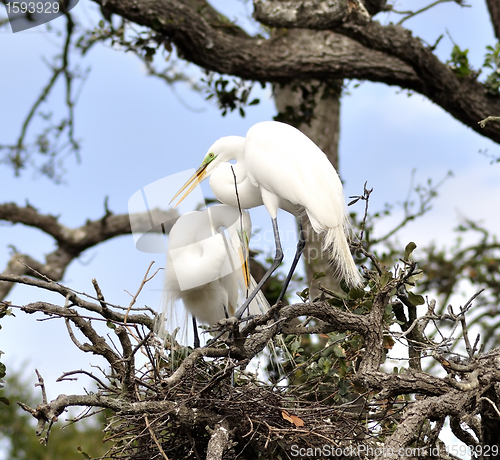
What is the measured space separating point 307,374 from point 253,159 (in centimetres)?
95

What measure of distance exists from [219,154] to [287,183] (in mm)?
449

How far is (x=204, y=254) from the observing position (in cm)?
270

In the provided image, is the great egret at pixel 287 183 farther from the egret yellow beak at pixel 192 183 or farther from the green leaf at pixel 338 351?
the green leaf at pixel 338 351

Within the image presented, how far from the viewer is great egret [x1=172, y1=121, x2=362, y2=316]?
99.0 inches

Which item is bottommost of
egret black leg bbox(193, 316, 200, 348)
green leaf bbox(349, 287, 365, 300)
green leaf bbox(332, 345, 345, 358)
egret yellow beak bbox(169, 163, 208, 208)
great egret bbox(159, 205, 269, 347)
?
green leaf bbox(332, 345, 345, 358)

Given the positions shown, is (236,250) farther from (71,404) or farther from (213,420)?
(71,404)

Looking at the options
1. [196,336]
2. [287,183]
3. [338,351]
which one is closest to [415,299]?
[338,351]

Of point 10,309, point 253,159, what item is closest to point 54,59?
point 253,159

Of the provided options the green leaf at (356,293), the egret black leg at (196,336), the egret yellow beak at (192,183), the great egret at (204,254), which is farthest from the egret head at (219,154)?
the green leaf at (356,293)

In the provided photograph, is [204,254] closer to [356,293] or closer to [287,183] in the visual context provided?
[287,183]

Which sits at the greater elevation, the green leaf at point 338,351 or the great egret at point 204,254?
the great egret at point 204,254

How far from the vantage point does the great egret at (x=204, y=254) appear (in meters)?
2.70

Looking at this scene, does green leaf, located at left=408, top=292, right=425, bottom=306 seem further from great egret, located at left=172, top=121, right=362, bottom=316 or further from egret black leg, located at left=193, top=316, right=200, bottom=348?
egret black leg, located at left=193, top=316, right=200, bottom=348

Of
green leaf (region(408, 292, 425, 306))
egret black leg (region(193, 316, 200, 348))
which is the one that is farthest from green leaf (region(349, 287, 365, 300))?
egret black leg (region(193, 316, 200, 348))
